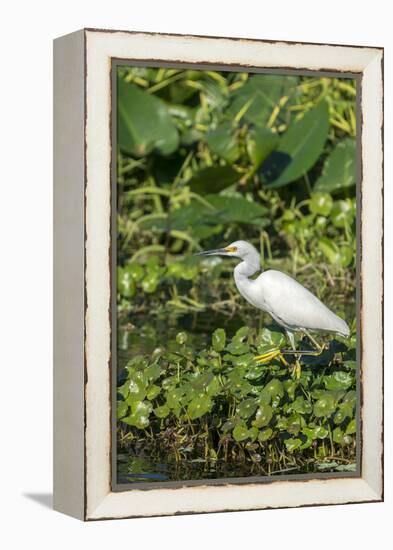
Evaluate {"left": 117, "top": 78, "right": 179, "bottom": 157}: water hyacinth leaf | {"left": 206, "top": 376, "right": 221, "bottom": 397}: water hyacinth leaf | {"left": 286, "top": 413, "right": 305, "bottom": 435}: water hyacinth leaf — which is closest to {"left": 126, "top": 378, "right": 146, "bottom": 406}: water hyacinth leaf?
{"left": 206, "top": 376, "right": 221, "bottom": 397}: water hyacinth leaf

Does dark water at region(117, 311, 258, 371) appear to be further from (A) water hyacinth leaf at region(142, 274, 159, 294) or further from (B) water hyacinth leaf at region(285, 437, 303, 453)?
(B) water hyacinth leaf at region(285, 437, 303, 453)

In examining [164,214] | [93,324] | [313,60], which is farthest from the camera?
[164,214]

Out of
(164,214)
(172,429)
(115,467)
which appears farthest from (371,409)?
(164,214)

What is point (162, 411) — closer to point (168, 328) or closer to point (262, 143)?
point (168, 328)

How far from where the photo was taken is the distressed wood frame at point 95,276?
3.83 m

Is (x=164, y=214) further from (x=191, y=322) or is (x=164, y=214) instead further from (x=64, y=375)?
(x=64, y=375)

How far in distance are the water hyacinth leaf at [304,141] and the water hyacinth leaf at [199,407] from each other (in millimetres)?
1794

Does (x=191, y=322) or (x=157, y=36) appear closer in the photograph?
(x=157, y=36)

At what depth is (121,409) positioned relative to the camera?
13.4 feet

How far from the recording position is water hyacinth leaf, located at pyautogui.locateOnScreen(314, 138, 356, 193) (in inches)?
227

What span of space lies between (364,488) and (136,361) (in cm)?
83

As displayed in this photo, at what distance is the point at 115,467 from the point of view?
12.7ft

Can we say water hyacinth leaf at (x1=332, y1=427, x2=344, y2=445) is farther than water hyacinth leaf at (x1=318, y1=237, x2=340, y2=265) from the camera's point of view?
No

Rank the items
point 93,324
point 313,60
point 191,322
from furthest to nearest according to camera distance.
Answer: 1. point 191,322
2. point 313,60
3. point 93,324
